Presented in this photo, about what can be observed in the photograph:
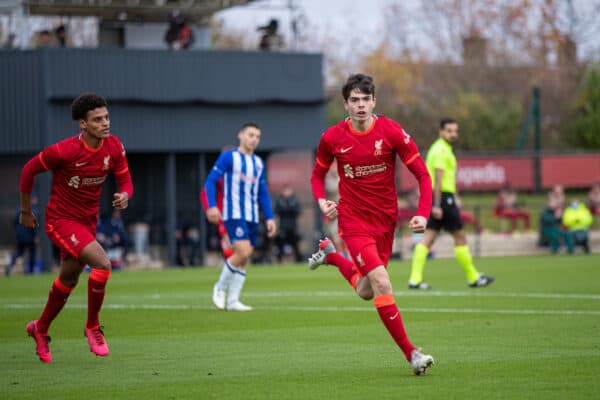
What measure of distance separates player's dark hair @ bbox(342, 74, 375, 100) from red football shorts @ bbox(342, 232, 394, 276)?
1.18 m

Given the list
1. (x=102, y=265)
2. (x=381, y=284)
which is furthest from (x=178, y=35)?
(x=381, y=284)

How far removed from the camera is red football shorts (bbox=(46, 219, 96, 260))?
10148 mm

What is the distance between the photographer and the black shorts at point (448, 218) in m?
17.1

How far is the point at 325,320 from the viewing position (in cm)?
1323

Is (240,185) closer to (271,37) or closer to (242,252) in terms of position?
(242,252)

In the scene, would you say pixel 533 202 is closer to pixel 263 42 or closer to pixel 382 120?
pixel 263 42

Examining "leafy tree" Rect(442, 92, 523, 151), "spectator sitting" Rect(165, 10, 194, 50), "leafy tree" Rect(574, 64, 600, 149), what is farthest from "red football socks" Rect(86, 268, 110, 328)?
"leafy tree" Rect(574, 64, 600, 149)

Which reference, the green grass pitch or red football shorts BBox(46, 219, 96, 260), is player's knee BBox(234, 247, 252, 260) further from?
red football shorts BBox(46, 219, 96, 260)

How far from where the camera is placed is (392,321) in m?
8.86

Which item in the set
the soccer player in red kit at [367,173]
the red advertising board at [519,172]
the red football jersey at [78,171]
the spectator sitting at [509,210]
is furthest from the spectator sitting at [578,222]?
the red football jersey at [78,171]

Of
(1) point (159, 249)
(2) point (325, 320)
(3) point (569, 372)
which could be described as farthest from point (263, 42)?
(3) point (569, 372)

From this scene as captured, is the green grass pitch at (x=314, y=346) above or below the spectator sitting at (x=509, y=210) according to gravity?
above

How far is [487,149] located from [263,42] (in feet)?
74.4

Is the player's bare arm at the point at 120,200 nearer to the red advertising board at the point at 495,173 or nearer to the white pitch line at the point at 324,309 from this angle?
the white pitch line at the point at 324,309
